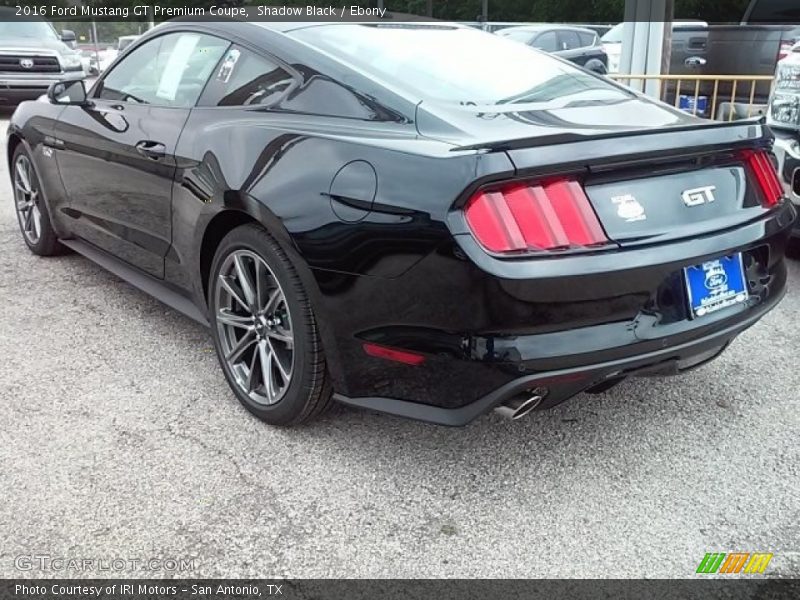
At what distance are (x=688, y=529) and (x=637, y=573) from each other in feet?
0.93

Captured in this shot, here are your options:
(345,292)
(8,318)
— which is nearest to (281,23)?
(345,292)

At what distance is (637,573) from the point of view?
213 cm

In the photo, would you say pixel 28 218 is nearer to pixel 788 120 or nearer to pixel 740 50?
pixel 788 120

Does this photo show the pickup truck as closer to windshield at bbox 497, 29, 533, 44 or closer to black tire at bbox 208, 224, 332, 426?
windshield at bbox 497, 29, 533, 44

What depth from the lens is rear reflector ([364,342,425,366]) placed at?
91.4 inches

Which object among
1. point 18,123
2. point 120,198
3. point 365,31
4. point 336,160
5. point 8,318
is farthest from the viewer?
point 18,123

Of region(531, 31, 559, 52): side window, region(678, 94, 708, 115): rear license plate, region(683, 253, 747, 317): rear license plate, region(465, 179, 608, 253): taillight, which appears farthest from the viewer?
region(531, 31, 559, 52): side window

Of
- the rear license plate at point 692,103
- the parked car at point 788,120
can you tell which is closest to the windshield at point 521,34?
the rear license plate at point 692,103

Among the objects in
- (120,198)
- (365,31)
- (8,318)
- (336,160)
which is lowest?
(8,318)

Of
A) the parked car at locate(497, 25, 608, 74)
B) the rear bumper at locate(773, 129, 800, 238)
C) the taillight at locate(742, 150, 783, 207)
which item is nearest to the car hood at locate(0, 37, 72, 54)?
the parked car at locate(497, 25, 608, 74)

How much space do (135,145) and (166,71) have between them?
42 cm

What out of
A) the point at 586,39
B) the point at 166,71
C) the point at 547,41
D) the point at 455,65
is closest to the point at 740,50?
the point at 547,41

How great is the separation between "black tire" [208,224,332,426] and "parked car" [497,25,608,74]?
42.2ft

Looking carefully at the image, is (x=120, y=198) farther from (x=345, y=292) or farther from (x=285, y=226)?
(x=345, y=292)
